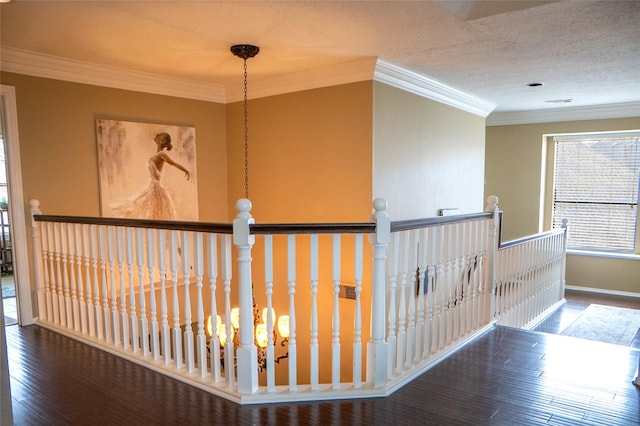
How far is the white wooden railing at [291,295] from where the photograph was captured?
7.75 ft

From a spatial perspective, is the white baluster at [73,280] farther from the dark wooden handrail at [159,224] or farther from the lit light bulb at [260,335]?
the lit light bulb at [260,335]

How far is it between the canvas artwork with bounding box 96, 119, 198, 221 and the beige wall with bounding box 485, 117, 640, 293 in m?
5.11

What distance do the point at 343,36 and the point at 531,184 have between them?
512 centimetres

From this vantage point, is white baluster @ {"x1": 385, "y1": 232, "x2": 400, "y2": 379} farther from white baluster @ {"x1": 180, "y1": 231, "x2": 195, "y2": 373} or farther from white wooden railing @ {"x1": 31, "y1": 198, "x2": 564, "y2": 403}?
white baluster @ {"x1": 180, "y1": 231, "x2": 195, "y2": 373}

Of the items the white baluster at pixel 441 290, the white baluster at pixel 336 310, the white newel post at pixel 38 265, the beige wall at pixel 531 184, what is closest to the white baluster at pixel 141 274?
the white baluster at pixel 336 310

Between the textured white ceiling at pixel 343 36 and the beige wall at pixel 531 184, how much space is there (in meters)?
2.35

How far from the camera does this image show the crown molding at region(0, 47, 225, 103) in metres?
3.66

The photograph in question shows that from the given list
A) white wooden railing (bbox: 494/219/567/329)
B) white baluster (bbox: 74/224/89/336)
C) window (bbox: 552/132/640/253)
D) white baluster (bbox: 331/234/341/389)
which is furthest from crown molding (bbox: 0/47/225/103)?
window (bbox: 552/132/640/253)

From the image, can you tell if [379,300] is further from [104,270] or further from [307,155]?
[307,155]

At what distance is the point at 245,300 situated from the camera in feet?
7.63

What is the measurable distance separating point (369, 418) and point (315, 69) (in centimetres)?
323

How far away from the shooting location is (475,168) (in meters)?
6.02

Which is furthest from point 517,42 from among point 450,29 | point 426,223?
point 426,223

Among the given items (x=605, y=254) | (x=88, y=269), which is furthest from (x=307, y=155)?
(x=605, y=254)
